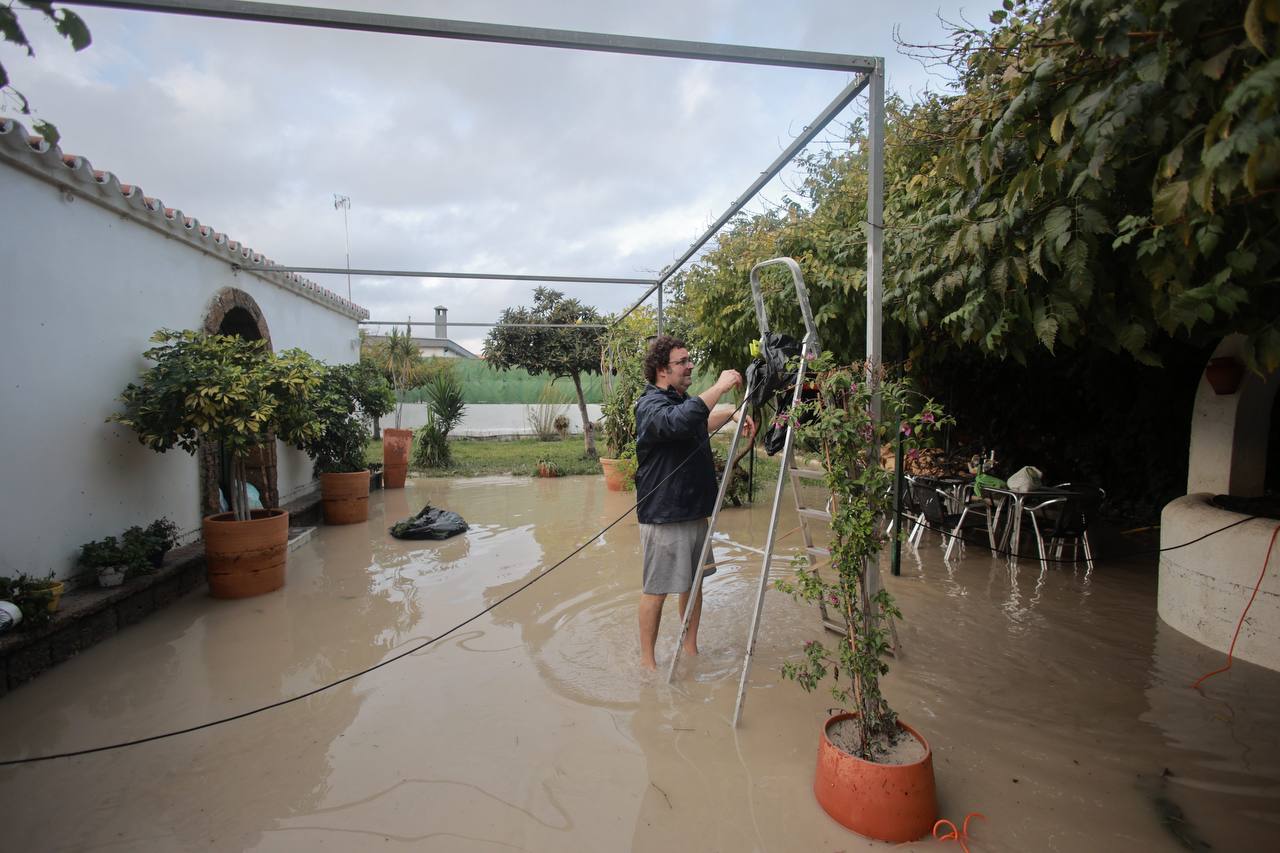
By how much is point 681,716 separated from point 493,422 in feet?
59.0

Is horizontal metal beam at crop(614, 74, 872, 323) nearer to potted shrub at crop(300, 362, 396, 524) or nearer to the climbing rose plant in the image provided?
the climbing rose plant

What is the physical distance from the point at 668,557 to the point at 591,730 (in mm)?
884

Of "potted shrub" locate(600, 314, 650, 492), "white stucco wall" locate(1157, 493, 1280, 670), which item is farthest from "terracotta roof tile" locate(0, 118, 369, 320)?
"white stucco wall" locate(1157, 493, 1280, 670)

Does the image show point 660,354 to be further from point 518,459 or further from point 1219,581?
point 518,459

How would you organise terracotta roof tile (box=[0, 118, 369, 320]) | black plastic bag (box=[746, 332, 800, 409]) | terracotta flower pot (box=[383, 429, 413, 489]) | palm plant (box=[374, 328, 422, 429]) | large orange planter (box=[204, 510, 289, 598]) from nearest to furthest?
1. black plastic bag (box=[746, 332, 800, 409])
2. terracotta roof tile (box=[0, 118, 369, 320])
3. large orange planter (box=[204, 510, 289, 598])
4. terracotta flower pot (box=[383, 429, 413, 489])
5. palm plant (box=[374, 328, 422, 429])

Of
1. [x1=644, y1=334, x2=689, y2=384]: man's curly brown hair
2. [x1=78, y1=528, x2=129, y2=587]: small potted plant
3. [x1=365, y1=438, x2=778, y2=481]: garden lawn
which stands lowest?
[x1=365, y1=438, x2=778, y2=481]: garden lawn

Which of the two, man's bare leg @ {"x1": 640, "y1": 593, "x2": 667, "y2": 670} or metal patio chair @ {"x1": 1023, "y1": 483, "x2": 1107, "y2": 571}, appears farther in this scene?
metal patio chair @ {"x1": 1023, "y1": 483, "x2": 1107, "y2": 571}

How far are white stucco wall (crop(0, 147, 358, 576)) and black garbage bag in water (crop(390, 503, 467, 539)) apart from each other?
186 centimetres

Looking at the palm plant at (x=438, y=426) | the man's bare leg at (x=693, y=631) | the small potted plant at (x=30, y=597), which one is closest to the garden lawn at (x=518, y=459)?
the palm plant at (x=438, y=426)

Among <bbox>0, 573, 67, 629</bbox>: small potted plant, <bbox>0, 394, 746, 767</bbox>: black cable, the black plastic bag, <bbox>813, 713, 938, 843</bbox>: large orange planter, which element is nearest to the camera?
<bbox>813, 713, 938, 843</bbox>: large orange planter

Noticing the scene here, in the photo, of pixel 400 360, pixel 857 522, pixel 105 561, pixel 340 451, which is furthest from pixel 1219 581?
pixel 400 360

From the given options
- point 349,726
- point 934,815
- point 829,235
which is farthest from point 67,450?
point 829,235

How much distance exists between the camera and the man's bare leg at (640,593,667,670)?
3.36 metres

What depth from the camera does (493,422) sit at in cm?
2023
